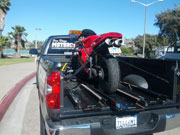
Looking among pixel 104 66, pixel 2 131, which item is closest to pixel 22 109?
pixel 2 131

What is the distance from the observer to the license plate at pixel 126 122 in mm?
2551

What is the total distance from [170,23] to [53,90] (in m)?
27.7

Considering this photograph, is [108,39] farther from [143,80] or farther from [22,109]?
[22,109]

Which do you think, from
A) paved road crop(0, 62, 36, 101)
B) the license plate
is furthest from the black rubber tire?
paved road crop(0, 62, 36, 101)

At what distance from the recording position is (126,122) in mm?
2600

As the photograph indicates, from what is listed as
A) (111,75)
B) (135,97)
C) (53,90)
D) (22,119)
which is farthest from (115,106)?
(22,119)

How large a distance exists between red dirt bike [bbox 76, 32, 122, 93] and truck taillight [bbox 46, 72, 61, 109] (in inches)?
42.3

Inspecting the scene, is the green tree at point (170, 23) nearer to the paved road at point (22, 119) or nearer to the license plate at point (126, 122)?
the paved road at point (22, 119)

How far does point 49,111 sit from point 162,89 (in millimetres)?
2031

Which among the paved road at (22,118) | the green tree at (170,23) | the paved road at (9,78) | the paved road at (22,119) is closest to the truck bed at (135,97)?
the paved road at (22,119)

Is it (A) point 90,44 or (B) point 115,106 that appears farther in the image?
(A) point 90,44

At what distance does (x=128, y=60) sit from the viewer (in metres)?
4.24

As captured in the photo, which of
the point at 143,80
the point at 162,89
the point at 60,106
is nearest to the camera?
the point at 60,106

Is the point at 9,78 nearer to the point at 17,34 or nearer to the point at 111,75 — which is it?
the point at 111,75
